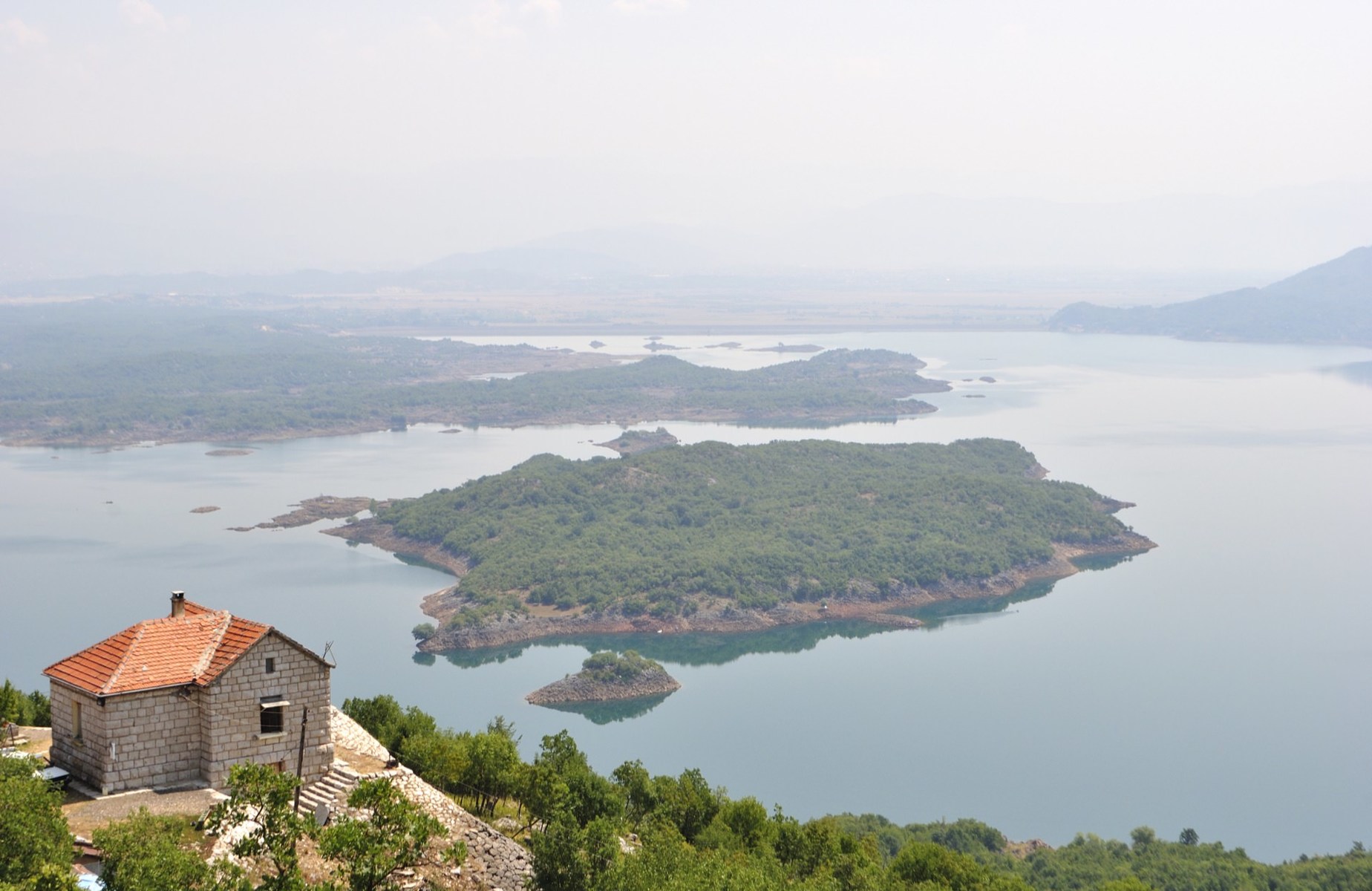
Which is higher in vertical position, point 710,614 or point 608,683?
point 710,614

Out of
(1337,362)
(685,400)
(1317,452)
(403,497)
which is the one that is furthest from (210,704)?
(1337,362)

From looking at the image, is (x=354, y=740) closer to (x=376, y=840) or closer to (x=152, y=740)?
(x=152, y=740)

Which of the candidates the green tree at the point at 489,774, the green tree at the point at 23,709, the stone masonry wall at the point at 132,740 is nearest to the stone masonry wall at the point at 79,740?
the stone masonry wall at the point at 132,740

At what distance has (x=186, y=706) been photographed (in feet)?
41.6

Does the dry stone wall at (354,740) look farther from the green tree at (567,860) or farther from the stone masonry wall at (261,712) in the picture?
the green tree at (567,860)

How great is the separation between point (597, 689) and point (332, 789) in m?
21.1

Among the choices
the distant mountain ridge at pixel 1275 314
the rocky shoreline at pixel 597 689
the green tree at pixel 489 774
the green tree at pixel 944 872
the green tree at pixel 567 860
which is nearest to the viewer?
the green tree at pixel 567 860

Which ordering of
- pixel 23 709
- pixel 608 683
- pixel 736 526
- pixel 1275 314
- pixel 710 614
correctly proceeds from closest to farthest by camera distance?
pixel 23 709
pixel 608 683
pixel 710 614
pixel 736 526
pixel 1275 314

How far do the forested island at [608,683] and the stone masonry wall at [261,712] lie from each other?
20.5 metres

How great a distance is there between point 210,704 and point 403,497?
4317 centimetres

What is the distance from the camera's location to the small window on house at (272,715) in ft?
42.5

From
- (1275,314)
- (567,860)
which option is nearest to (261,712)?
(567,860)

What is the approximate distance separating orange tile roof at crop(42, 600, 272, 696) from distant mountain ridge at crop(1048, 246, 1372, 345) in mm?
142569

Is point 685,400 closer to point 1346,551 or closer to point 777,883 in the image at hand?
point 1346,551
